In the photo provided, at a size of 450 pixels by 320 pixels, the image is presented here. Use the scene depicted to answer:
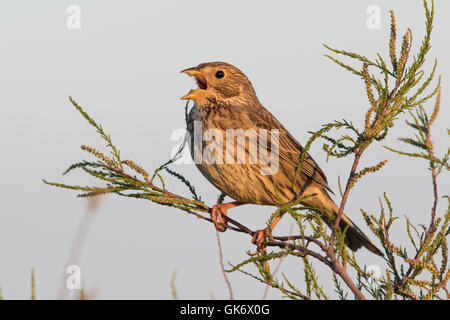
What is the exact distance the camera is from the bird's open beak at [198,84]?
716 centimetres

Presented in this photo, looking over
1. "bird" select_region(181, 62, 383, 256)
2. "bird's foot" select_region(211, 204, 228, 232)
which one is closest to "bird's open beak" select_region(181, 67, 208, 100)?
"bird" select_region(181, 62, 383, 256)

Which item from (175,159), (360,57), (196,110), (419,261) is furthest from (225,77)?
(419,261)

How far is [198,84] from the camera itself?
7727 millimetres

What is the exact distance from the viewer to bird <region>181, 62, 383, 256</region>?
21.3 ft

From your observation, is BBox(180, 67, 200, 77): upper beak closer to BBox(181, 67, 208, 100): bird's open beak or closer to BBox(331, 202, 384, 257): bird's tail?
BBox(181, 67, 208, 100): bird's open beak

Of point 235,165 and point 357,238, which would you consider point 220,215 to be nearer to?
point 235,165

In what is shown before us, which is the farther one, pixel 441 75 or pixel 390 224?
pixel 390 224

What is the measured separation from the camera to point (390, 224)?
5.34 metres

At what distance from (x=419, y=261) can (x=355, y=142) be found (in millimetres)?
1165

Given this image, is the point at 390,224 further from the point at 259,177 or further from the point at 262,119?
the point at 262,119

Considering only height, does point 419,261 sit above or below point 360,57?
below

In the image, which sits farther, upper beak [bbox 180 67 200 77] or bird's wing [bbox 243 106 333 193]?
upper beak [bbox 180 67 200 77]

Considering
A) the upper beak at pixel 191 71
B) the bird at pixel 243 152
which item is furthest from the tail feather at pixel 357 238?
the upper beak at pixel 191 71

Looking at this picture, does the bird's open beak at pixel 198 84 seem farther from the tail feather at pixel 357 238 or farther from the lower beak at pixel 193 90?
the tail feather at pixel 357 238
